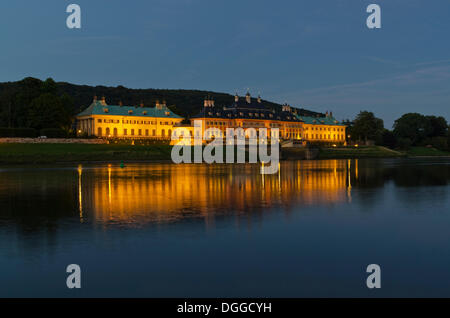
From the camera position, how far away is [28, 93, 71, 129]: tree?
285 feet

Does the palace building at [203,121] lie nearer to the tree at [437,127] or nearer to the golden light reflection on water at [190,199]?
the tree at [437,127]

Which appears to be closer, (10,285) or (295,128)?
(10,285)

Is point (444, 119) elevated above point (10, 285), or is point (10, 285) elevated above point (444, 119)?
point (444, 119)

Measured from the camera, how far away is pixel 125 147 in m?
80.9

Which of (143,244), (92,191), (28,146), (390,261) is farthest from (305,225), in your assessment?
(28,146)

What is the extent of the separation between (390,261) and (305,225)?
437cm

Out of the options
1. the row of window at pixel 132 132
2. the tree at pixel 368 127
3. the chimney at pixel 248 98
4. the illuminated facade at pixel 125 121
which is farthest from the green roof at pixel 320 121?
the row of window at pixel 132 132

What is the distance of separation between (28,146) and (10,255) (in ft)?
224

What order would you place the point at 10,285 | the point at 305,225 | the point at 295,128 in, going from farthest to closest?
the point at 295,128 → the point at 305,225 → the point at 10,285

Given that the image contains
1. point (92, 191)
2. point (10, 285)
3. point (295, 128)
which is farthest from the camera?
point (295, 128)

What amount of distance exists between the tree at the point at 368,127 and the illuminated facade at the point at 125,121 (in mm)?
51485

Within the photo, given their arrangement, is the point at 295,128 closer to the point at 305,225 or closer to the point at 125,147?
the point at 125,147

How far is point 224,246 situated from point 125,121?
108811 millimetres

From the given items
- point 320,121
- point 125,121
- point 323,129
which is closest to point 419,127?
point 323,129
